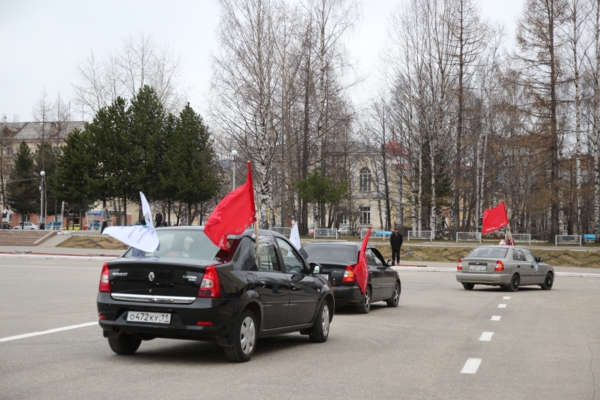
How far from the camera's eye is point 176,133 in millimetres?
62844

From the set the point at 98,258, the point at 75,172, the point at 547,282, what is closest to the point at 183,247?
the point at 547,282

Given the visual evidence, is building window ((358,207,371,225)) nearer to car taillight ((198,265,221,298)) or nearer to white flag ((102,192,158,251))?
white flag ((102,192,158,251))

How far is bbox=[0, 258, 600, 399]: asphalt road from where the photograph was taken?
7.41 m

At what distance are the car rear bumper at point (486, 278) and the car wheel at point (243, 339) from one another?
15752mm

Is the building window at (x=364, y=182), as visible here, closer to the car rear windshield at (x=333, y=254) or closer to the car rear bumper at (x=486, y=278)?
the car rear bumper at (x=486, y=278)

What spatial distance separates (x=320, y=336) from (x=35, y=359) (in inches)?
158

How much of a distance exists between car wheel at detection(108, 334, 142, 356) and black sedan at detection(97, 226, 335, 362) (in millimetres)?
12

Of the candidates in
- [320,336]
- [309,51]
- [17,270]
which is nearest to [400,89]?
[309,51]

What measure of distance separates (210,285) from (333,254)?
25.2 feet

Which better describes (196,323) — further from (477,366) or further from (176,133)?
(176,133)

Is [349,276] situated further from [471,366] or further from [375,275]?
[471,366]

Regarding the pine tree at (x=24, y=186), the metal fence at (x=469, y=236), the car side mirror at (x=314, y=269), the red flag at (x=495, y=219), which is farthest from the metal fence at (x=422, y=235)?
the pine tree at (x=24, y=186)

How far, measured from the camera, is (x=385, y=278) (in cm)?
1722

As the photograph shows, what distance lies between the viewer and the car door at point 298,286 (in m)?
10.3
